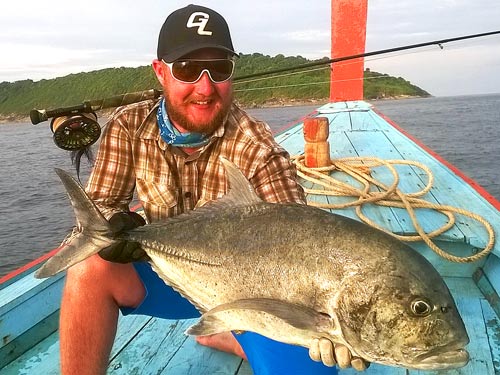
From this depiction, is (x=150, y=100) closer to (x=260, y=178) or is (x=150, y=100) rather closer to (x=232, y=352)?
(x=260, y=178)

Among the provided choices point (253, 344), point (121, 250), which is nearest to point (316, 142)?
point (253, 344)

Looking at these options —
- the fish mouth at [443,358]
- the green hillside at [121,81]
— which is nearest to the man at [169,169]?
the fish mouth at [443,358]

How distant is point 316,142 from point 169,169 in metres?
3.46

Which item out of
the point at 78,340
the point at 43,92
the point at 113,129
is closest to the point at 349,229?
the point at 78,340

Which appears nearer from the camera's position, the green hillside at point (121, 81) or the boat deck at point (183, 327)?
the boat deck at point (183, 327)

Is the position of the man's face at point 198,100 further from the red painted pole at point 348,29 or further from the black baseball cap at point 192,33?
the red painted pole at point 348,29

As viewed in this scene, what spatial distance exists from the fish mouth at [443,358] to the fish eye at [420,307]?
13 centimetres

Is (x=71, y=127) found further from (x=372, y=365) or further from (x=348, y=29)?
(x=348, y=29)

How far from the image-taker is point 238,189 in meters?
2.01

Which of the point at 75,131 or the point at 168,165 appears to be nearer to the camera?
the point at 168,165

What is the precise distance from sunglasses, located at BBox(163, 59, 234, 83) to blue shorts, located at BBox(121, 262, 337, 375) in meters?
0.97

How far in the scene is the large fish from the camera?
1.63 metres

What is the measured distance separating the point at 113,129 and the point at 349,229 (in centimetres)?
152

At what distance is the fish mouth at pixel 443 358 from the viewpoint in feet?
5.25
